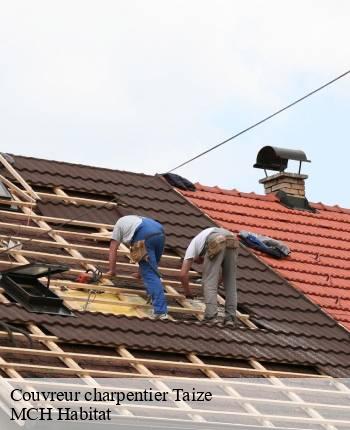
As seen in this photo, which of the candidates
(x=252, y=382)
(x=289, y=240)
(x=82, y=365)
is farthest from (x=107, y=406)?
(x=289, y=240)

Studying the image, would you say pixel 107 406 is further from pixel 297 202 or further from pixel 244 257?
pixel 297 202

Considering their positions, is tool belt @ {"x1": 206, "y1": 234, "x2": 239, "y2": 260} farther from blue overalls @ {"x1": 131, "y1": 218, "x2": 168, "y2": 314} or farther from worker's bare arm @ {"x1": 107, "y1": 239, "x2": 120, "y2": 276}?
worker's bare arm @ {"x1": 107, "y1": 239, "x2": 120, "y2": 276}

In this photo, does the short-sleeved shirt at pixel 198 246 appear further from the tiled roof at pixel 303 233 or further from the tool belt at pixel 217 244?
the tiled roof at pixel 303 233

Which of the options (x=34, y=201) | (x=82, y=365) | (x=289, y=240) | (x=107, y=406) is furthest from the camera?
(x=289, y=240)

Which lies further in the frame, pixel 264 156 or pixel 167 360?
pixel 264 156

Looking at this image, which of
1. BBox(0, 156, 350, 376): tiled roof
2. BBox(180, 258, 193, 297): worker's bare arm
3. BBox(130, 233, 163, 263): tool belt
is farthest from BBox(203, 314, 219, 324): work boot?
BBox(130, 233, 163, 263): tool belt

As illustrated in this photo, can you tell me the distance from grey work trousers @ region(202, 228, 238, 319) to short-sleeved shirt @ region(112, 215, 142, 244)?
779 millimetres

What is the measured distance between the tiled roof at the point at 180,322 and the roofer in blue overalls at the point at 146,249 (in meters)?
0.31

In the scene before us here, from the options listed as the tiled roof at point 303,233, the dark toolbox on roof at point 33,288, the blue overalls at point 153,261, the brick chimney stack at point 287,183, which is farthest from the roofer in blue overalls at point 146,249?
the brick chimney stack at point 287,183

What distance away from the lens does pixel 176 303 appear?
15.8 m

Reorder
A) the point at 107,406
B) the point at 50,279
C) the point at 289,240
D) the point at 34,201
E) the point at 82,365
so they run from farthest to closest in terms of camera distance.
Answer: the point at 289,240
the point at 34,201
the point at 50,279
the point at 82,365
the point at 107,406

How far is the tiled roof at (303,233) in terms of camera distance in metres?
17.2

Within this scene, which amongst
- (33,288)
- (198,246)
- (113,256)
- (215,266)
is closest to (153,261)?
(113,256)

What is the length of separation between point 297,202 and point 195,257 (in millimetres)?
4941
